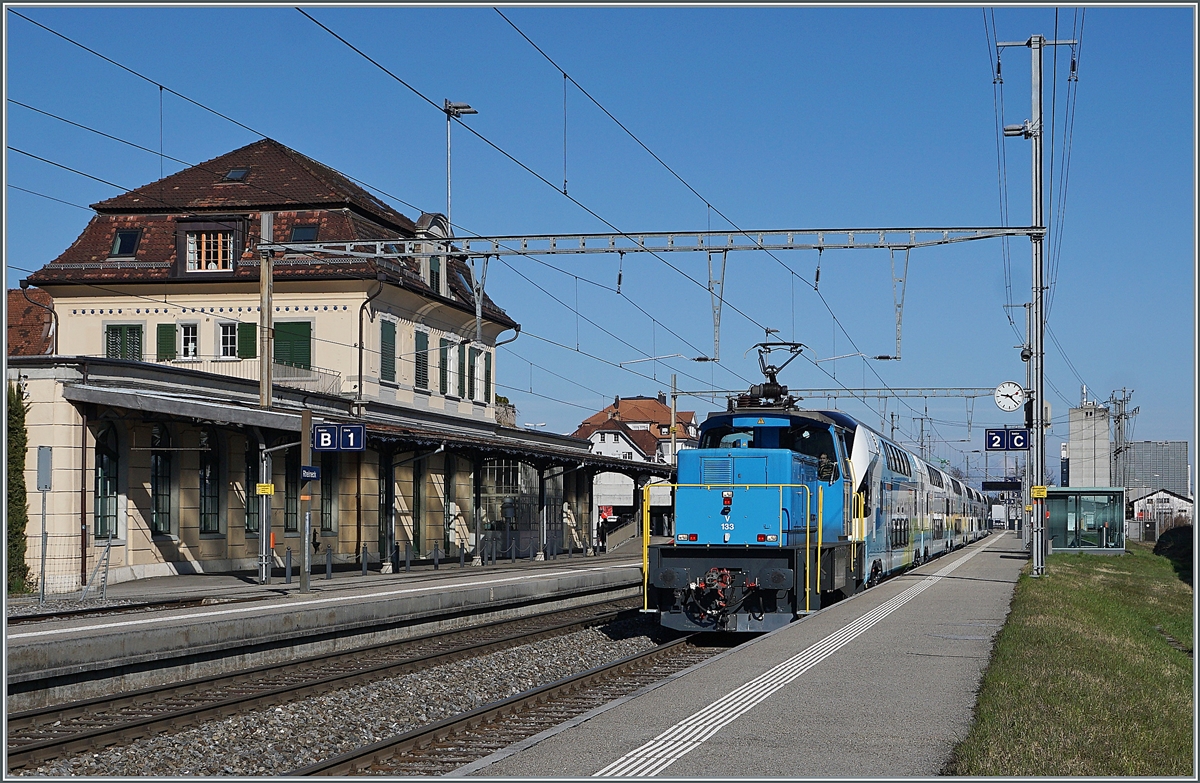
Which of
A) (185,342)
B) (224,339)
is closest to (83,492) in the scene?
(224,339)

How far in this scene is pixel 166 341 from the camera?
130 feet

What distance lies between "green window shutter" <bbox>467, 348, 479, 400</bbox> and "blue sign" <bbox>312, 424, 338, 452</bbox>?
2195cm

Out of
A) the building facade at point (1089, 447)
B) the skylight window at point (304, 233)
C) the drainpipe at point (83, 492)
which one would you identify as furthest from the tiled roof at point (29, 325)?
the building facade at point (1089, 447)

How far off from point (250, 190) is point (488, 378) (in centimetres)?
1366

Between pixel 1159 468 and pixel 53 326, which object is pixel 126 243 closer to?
pixel 53 326

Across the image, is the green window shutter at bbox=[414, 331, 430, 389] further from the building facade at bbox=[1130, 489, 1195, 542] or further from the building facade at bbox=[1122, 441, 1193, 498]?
the building facade at bbox=[1122, 441, 1193, 498]

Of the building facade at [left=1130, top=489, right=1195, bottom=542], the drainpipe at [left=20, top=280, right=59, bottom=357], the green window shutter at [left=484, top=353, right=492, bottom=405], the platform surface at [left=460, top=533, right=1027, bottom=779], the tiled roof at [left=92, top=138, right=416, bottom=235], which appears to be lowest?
the building facade at [left=1130, top=489, right=1195, bottom=542]

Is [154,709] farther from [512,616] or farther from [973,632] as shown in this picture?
[512,616]

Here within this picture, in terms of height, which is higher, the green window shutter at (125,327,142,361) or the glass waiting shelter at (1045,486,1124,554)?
the green window shutter at (125,327,142,361)

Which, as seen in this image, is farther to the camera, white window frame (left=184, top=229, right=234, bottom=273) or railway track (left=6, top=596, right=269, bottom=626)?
white window frame (left=184, top=229, right=234, bottom=273)

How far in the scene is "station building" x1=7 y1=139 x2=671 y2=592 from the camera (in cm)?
2675

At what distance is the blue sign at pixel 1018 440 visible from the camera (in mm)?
31244

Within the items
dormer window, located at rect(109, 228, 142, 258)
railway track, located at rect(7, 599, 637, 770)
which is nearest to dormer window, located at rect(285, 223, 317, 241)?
dormer window, located at rect(109, 228, 142, 258)

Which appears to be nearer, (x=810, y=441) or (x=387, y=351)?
(x=810, y=441)
